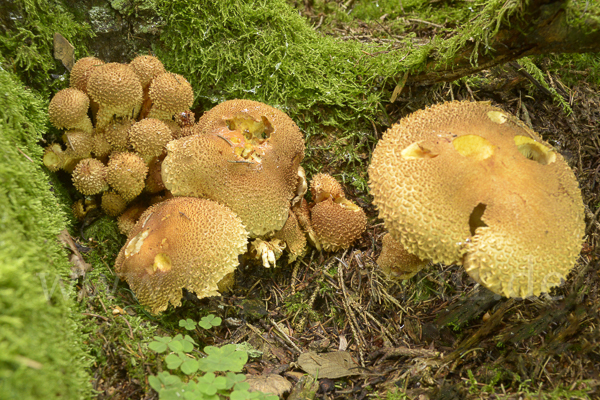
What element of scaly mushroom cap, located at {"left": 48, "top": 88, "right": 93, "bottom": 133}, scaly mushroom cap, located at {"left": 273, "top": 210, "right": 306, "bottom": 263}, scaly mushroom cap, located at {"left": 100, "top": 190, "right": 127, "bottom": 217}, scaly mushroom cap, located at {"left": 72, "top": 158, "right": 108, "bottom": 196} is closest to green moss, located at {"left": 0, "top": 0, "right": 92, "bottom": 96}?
scaly mushroom cap, located at {"left": 48, "top": 88, "right": 93, "bottom": 133}

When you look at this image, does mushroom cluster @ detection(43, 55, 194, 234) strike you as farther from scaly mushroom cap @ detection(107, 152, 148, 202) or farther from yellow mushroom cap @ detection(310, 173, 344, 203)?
yellow mushroom cap @ detection(310, 173, 344, 203)

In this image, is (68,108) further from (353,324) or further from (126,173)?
(353,324)

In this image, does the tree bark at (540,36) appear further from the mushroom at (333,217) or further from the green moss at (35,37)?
the green moss at (35,37)

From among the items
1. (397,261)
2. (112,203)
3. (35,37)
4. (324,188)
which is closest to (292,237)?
(324,188)

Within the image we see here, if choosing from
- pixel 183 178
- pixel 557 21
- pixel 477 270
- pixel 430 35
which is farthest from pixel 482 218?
pixel 430 35

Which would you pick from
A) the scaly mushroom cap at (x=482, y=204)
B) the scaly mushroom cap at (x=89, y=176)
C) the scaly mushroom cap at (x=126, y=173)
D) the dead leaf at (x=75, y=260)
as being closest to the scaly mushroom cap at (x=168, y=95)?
the scaly mushroom cap at (x=126, y=173)

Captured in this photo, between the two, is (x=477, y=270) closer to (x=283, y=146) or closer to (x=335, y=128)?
(x=283, y=146)
